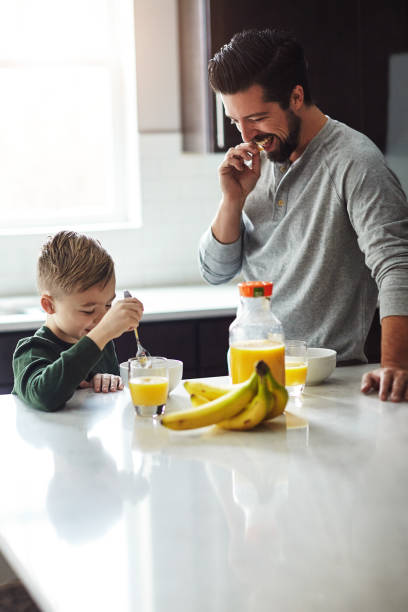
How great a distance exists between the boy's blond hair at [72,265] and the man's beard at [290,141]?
59 centimetres

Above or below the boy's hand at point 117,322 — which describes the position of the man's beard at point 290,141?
above

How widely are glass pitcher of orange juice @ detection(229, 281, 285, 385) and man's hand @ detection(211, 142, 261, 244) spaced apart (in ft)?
2.10

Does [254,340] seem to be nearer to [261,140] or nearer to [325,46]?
[261,140]

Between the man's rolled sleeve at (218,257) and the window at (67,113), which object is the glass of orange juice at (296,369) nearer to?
the man's rolled sleeve at (218,257)

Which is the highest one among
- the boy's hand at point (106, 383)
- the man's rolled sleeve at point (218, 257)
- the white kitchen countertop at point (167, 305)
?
the man's rolled sleeve at point (218, 257)

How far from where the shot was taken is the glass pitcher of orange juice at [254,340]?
143cm

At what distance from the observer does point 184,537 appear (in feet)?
3.02

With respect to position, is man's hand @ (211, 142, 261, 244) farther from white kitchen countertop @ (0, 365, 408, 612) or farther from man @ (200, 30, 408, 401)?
white kitchen countertop @ (0, 365, 408, 612)

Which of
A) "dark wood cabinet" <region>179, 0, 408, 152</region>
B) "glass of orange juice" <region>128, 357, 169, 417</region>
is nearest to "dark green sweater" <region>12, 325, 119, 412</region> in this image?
"glass of orange juice" <region>128, 357, 169, 417</region>

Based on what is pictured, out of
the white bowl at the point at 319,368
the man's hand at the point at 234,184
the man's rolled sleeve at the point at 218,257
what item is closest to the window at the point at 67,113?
the man's rolled sleeve at the point at 218,257

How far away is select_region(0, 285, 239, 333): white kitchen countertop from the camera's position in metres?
2.67

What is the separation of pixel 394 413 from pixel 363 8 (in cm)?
224

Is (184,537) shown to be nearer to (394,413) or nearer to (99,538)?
(99,538)

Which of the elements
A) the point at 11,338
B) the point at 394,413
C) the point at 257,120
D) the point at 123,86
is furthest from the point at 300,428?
the point at 123,86
